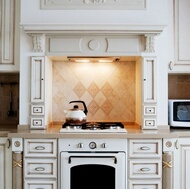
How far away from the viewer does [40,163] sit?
7.69ft

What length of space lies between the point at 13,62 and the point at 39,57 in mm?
272

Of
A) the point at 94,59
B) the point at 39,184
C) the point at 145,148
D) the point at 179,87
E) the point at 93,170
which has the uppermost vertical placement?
the point at 94,59

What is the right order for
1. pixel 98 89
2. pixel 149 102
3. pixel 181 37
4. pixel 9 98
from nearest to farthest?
1. pixel 149 102
2. pixel 181 37
3. pixel 98 89
4. pixel 9 98

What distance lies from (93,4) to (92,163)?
1.30 metres

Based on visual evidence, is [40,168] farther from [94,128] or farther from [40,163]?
[94,128]

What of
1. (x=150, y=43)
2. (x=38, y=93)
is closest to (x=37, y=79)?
(x=38, y=93)

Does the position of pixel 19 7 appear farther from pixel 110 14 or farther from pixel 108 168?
pixel 108 168

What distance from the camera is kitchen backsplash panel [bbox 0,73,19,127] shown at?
3010mm

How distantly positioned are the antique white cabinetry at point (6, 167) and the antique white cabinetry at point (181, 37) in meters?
1.53

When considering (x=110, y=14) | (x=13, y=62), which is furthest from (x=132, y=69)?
(x=13, y=62)

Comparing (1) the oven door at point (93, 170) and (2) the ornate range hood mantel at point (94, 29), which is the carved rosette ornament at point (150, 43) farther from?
(1) the oven door at point (93, 170)

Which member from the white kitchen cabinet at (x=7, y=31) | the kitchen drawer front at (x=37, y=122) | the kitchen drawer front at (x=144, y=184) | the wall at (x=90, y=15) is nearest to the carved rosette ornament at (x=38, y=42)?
the wall at (x=90, y=15)

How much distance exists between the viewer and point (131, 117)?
2.91 m

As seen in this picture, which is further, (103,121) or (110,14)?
(103,121)
